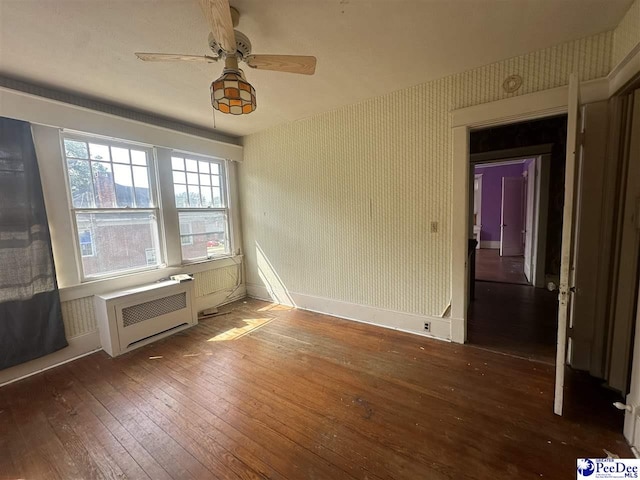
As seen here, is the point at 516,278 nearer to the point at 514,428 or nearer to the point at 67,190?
the point at 514,428

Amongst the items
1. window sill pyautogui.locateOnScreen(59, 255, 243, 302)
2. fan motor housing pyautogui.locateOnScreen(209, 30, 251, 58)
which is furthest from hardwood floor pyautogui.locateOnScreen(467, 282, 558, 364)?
window sill pyautogui.locateOnScreen(59, 255, 243, 302)

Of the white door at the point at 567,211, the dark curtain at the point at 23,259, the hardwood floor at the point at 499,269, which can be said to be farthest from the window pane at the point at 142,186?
the hardwood floor at the point at 499,269

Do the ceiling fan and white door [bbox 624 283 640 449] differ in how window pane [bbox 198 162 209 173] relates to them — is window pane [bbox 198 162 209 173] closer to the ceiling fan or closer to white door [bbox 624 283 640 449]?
the ceiling fan

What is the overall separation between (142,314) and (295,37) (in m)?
2.91

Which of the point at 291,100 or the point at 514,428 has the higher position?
the point at 291,100

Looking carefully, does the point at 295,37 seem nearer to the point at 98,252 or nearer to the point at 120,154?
the point at 120,154

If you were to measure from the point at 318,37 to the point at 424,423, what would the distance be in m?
2.59

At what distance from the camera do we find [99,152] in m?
2.76

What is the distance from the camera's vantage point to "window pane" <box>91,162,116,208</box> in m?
2.75

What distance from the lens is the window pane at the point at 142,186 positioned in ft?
10.1

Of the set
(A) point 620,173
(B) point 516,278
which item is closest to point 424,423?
(A) point 620,173

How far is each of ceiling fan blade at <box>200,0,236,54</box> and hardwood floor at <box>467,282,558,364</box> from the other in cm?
310

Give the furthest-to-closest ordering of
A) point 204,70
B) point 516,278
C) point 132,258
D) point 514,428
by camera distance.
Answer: point 516,278, point 132,258, point 204,70, point 514,428

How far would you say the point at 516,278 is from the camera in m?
4.81
